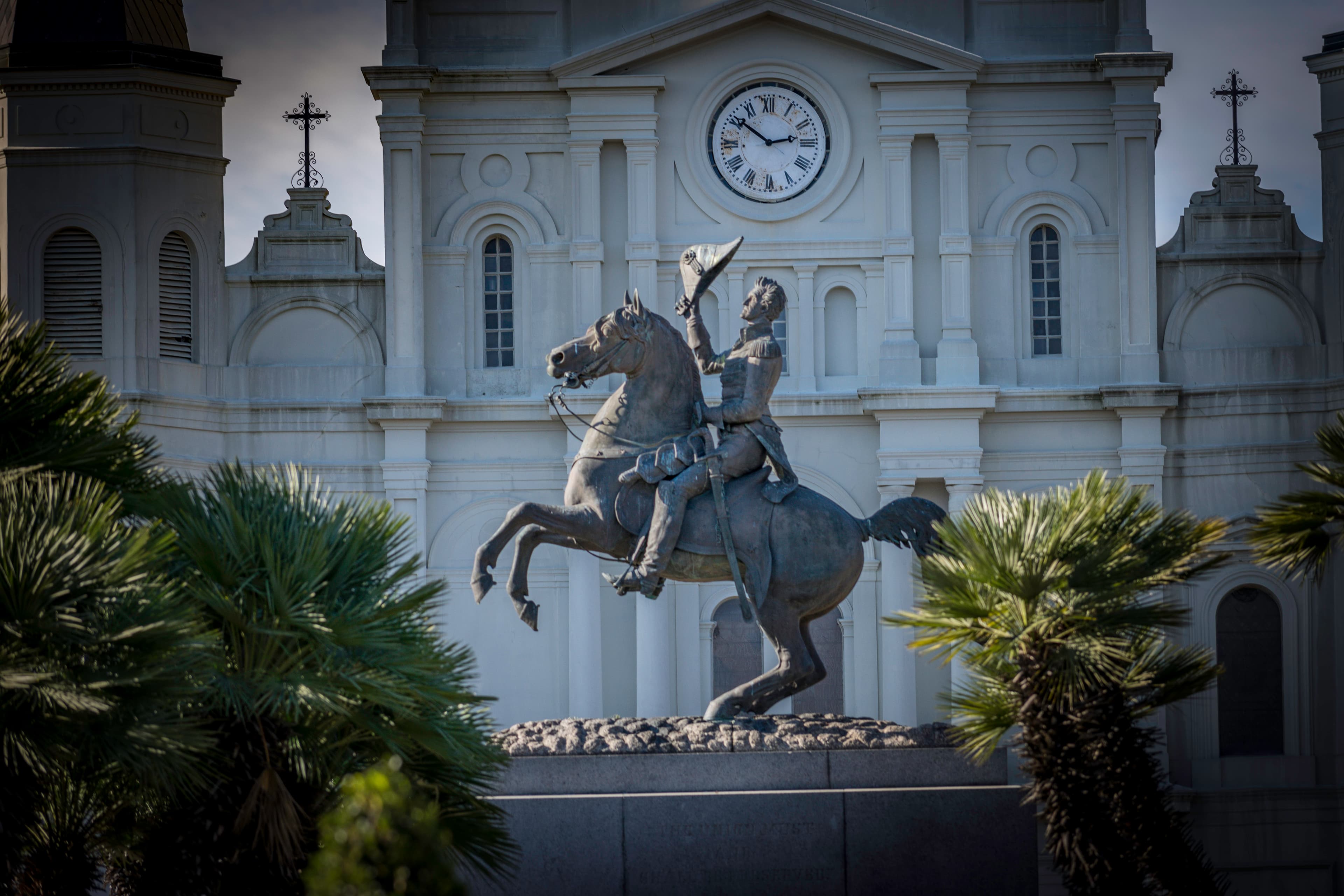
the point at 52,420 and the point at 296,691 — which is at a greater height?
the point at 52,420

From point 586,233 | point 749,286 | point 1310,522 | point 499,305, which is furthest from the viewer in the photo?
point 499,305

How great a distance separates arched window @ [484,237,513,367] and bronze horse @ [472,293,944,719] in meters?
18.0

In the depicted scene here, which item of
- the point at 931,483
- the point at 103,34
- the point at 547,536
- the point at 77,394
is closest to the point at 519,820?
the point at 547,536

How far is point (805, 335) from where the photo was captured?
3136cm

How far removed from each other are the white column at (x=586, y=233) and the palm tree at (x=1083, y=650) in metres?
20.0

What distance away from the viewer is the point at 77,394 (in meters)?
10.5

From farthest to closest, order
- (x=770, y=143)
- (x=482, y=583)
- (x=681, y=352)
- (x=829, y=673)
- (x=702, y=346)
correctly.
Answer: (x=770, y=143)
(x=829, y=673)
(x=702, y=346)
(x=681, y=352)
(x=482, y=583)

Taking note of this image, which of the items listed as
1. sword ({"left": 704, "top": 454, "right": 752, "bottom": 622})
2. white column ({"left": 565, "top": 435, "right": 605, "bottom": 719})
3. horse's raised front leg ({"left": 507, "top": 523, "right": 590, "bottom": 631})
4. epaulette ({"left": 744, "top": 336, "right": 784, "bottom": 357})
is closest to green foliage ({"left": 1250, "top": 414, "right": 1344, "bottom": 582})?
sword ({"left": 704, "top": 454, "right": 752, "bottom": 622})

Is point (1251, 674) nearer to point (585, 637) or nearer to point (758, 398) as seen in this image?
point (585, 637)

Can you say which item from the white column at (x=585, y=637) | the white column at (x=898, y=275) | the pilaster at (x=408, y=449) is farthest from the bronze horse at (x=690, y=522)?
the white column at (x=898, y=275)

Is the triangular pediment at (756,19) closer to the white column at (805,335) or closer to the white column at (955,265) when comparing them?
the white column at (955,265)

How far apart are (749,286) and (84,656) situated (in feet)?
76.3

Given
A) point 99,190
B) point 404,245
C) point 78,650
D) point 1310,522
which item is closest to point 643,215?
point 404,245

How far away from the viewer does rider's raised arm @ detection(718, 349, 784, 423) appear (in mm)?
13727
